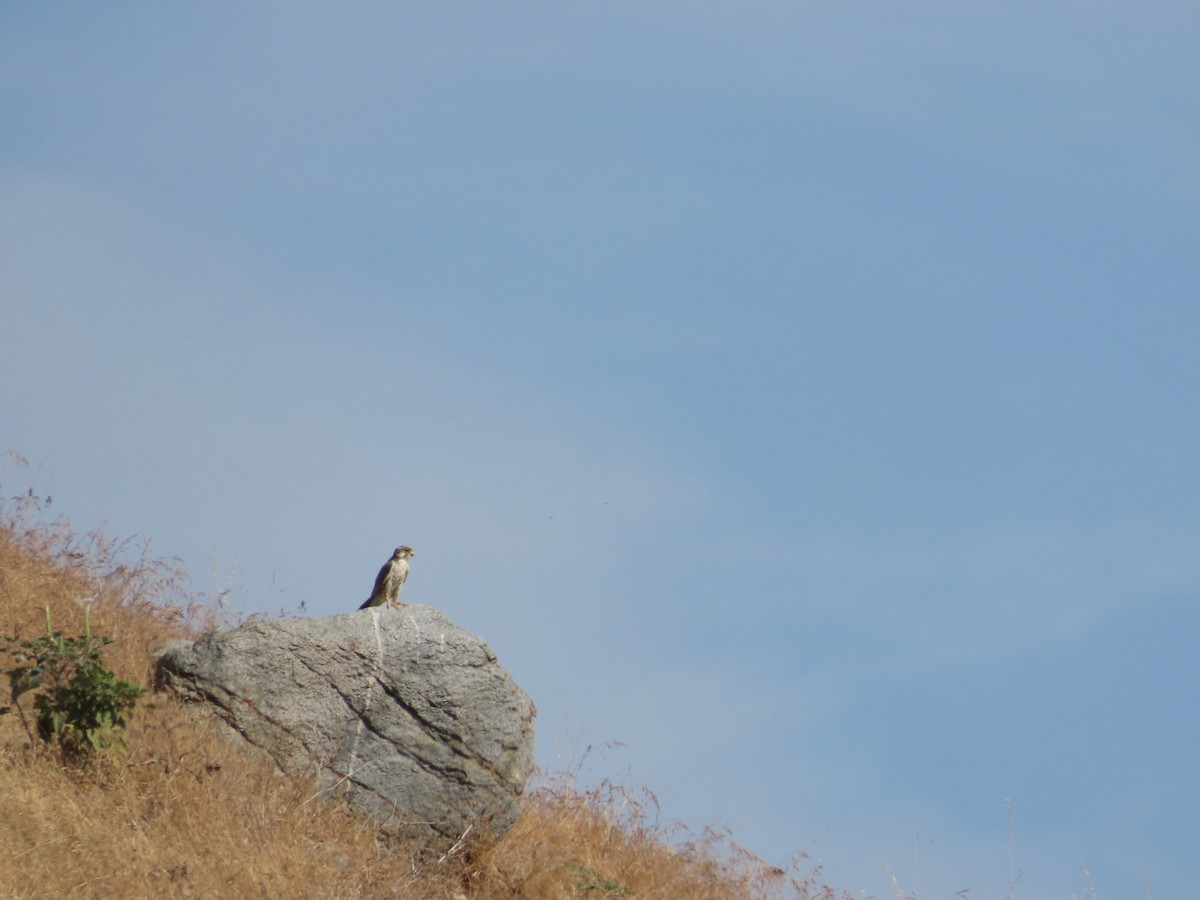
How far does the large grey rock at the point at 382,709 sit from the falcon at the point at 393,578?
25 cm

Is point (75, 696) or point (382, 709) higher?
point (382, 709)

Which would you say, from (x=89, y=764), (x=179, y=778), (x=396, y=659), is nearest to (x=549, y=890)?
(x=396, y=659)

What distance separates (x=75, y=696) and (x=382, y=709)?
223 cm

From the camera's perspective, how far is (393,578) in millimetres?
10578

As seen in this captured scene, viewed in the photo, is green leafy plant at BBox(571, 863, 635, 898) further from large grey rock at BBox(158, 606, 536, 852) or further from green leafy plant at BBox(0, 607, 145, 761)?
green leafy plant at BBox(0, 607, 145, 761)

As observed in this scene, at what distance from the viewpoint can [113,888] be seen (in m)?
8.02

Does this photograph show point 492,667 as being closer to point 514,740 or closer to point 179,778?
point 514,740

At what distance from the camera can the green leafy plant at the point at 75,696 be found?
905 centimetres

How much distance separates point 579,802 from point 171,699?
148 inches

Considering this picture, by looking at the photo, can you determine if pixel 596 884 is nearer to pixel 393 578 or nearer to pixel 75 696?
pixel 393 578

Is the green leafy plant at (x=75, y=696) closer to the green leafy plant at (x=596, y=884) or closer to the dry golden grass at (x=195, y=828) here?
the dry golden grass at (x=195, y=828)

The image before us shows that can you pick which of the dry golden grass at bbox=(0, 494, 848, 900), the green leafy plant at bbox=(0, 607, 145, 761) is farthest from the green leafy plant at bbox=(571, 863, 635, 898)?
the green leafy plant at bbox=(0, 607, 145, 761)

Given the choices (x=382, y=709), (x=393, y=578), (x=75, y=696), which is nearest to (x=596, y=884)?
(x=382, y=709)

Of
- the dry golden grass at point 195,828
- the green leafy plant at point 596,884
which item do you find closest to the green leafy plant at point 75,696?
the dry golden grass at point 195,828
